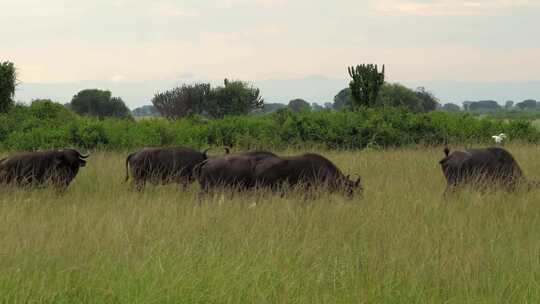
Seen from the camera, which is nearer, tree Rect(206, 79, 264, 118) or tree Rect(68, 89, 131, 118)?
tree Rect(206, 79, 264, 118)

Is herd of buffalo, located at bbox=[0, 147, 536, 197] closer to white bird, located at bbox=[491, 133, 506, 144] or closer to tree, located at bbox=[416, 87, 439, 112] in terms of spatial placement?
white bird, located at bbox=[491, 133, 506, 144]

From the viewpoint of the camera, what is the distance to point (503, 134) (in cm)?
2183

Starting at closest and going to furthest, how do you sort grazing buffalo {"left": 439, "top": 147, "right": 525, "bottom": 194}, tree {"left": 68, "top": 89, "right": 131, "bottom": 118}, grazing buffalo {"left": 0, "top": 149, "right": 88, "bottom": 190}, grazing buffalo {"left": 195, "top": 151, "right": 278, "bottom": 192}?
1. grazing buffalo {"left": 195, "top": 151, "right": 278, "bottom": 192}
2. grazing buffalo {"left": 439, "top": 147, "right": 525, "bottom": 194}
3. grazing buffalo {"left": 0, "top": 149, "right": 88, "bottom": 190}
4. tree {"left": 68, "top": 89, "right": 131, "bottom": 118}

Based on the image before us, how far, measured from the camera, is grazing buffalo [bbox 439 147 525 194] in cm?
1090

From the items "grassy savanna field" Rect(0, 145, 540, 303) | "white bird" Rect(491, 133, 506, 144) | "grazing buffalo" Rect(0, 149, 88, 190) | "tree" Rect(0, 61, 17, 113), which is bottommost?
"grassy savanna field" Rect(0, 145, 540, 303)

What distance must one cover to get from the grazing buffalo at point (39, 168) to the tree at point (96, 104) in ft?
Result: 233

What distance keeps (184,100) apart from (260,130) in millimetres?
44435

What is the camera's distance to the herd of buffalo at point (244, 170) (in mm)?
10344

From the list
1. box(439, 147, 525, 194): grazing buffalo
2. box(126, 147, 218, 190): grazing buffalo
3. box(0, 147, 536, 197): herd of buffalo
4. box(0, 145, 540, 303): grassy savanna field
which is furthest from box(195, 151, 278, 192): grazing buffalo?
box(439, 147, 525, 194): grazing buffalo

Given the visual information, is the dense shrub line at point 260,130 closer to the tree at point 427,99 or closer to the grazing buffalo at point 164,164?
the grazing buffalo at point 164,164

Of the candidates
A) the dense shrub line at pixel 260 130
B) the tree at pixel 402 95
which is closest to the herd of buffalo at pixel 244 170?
the dense shrub line at pixel 260 130

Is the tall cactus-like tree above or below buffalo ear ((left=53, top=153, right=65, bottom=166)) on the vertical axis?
above

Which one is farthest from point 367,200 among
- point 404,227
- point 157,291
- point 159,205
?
point 157,291

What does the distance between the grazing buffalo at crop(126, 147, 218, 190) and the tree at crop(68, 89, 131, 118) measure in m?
70.9
